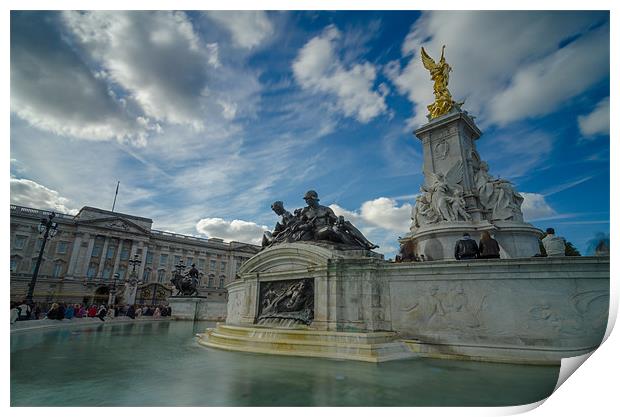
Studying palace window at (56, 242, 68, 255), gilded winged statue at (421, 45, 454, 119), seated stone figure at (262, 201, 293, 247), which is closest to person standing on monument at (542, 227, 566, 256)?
seated stone figure at (262, 201, 293, 247)

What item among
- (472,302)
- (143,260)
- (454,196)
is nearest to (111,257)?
(143,260)

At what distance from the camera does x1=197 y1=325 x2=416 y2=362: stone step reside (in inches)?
237

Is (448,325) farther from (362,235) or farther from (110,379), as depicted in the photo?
(110,379)

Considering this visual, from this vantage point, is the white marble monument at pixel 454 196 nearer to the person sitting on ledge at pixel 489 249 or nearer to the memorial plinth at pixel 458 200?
the memorial plinth at pixel 458 200

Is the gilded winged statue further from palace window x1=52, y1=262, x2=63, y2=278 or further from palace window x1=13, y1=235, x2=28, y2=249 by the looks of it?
palace window x1=52, y1=262, x2=63, y2=278

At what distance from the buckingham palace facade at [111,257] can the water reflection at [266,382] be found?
40401mm

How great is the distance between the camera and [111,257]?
52188 mm

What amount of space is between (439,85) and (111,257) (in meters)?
55.9

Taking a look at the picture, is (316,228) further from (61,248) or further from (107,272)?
(61,248)

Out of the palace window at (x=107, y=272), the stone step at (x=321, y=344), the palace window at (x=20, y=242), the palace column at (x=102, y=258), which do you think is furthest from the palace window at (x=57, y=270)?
the stone step at (x=321, y=344)

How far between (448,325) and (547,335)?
1.62 meters

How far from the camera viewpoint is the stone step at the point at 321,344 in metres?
6.03

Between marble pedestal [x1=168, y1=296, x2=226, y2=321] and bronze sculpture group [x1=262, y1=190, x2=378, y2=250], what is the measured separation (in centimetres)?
1467

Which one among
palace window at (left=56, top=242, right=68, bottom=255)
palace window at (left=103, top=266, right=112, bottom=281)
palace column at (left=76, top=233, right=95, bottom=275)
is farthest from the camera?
palace window at (left=103, top=266, right=112, bottom=281)
